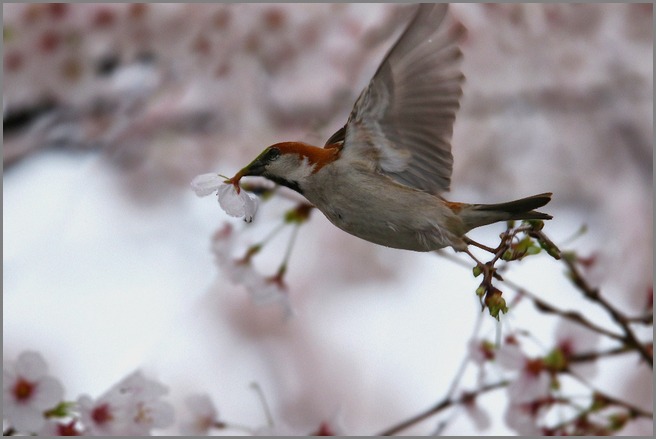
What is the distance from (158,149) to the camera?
2.12 m

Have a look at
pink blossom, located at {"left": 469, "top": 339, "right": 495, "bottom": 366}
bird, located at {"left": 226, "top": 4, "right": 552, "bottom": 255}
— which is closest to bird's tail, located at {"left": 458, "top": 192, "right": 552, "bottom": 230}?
bird, located at {"left": 226, "top": 4, "right": 552, "bottom": 255}

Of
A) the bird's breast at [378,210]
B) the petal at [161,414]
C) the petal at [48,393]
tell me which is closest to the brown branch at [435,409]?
the petal at [161,414]

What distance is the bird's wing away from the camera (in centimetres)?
37

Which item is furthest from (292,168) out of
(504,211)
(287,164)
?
(504,211)

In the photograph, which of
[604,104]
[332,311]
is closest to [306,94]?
[604,104]

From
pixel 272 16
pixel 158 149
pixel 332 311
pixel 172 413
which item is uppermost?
pixel 272 16

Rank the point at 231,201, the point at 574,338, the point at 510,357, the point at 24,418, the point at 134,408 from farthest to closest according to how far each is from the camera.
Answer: the point at 574,338 < the point at 510,357 < the point at 134,408 < the point at 24,418 < the point at 231,201

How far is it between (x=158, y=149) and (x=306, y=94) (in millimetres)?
529

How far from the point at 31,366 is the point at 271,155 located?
560mm

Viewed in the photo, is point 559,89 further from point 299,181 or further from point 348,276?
point 299,181

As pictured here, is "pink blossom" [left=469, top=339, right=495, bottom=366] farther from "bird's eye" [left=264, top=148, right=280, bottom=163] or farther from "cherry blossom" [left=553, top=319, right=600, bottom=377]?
"bird's eye" [left=264, top=148, right=280, bottom=163]

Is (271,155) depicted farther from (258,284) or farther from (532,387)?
(532,387)

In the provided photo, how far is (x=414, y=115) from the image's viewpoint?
40 centimetres

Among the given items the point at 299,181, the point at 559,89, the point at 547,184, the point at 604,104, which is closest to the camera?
the point at 299,181
